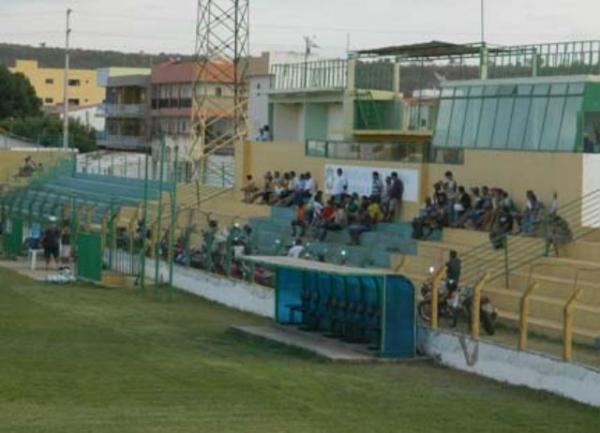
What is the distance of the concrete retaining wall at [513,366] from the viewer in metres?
19.5

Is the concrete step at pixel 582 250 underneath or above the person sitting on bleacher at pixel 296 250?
above

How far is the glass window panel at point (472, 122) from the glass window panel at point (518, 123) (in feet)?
6.33

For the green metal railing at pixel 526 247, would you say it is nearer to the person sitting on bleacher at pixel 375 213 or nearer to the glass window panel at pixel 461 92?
the person sitting on bleacher at pixel 375 213

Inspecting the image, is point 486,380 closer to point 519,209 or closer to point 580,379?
point 580,379

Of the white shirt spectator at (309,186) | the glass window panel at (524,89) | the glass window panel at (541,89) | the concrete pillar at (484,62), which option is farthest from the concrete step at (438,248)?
the white shirt spectator at (309,186)

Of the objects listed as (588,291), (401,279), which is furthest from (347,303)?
(588,291)

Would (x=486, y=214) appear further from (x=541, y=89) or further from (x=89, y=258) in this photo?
(x=89, y=258)

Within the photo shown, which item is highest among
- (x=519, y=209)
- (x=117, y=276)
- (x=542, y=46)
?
(x=542, y=46)

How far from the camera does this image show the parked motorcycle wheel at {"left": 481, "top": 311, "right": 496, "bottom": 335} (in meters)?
23.2

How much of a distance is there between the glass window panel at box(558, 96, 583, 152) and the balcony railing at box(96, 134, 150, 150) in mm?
66930

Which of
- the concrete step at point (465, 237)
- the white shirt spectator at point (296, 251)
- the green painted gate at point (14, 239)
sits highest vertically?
the concrete step at point (465, 237)

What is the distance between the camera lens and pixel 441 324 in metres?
24.2

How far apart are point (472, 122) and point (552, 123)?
4406 millimetres

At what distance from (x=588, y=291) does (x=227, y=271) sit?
41.0 ft
